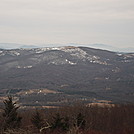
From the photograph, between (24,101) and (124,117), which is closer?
(124,117)

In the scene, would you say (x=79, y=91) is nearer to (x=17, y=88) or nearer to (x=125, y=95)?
(x=125, y=95)

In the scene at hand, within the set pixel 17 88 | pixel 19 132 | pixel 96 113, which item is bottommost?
pixel 17 88

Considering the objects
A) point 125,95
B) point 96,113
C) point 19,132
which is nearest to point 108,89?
point 125,95

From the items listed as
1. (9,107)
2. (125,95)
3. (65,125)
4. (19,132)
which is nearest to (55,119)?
(65,125)

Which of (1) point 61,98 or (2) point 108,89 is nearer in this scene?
(1) point 61,98

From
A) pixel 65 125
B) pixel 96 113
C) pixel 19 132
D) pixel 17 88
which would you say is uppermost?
pixel 19 132

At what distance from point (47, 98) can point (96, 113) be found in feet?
227

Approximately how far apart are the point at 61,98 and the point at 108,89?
170 ft

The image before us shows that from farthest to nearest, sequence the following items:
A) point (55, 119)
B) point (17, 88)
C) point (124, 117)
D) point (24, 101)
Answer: point (17, 88) → point (24, 101) → point (124, 117) → point (55, 119)

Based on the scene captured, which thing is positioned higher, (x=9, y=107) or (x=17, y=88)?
(x=9, y=107)

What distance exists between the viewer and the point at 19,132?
11.7 meters

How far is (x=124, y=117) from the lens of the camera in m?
81.8

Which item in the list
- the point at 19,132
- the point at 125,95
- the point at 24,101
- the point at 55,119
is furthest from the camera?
the point at 125,95

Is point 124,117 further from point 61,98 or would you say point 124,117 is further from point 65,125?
point 61,98
